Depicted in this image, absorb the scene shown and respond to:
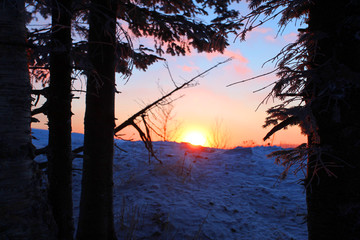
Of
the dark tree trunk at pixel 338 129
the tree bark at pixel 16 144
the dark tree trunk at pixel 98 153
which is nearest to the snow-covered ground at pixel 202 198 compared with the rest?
the dark tree trunk at pixel 98 153

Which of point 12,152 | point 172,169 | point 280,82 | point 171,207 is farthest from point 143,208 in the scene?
point 280,82

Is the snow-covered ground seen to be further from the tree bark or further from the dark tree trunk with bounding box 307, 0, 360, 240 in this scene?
the tree bark

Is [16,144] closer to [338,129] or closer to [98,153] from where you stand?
[98,153]

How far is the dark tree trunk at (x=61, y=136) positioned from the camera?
280cm

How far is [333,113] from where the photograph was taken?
259cm

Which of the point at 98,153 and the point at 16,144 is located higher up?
the point at 16,144

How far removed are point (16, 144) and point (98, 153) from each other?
164cm

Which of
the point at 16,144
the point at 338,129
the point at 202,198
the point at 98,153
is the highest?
the point at 338,129

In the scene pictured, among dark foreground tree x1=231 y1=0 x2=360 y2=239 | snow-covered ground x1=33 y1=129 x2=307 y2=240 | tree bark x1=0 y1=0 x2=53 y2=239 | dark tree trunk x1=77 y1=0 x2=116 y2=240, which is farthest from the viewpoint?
snow-covered ground x1=33 y1=129 x2=307 y2=240

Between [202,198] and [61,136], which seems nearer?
[61,136]

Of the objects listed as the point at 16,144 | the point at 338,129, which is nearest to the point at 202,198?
the point at 338,129

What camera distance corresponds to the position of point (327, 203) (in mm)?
2701

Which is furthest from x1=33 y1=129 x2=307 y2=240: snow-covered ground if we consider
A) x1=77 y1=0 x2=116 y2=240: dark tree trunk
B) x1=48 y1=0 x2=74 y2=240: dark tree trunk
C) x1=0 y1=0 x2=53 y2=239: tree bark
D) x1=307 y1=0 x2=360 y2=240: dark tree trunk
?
x1=0 y1=0 x2=53 y2=239: tree bark

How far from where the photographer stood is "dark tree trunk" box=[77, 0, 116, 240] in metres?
3.57
